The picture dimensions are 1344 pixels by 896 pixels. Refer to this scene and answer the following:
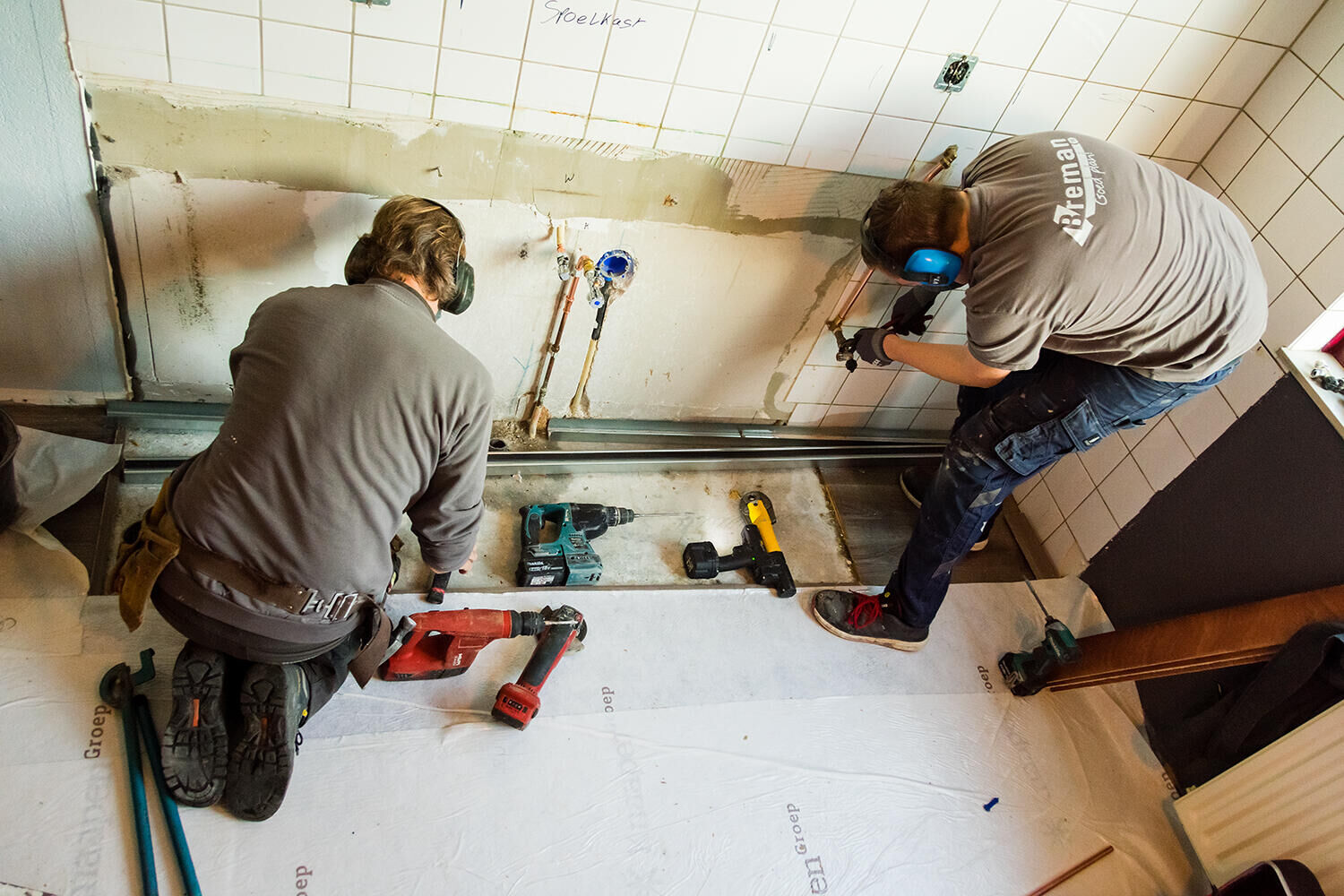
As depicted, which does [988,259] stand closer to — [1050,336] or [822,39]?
[1050,336]

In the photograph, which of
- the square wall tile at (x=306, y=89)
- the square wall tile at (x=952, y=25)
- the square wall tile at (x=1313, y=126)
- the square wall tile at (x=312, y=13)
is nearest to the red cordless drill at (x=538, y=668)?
the square wall tile at (x=306, y=89)

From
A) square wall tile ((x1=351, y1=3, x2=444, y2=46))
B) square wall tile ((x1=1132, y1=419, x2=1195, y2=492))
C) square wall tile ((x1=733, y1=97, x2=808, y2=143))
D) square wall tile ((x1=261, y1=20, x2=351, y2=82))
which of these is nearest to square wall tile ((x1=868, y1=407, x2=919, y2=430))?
square wall tile ((x1=1132, y1=419, x2=1195, y2=492))

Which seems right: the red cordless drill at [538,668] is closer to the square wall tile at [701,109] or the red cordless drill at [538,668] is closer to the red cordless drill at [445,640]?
the red cordless drill at [445,640]

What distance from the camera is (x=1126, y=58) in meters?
2.11

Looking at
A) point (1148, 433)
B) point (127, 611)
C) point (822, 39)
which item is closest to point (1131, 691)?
point (1148, 433)

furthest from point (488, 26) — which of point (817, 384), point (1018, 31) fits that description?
point (817, 384)

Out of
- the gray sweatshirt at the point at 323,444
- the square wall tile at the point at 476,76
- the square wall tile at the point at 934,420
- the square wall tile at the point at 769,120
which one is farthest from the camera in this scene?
the square wall tile at the point at 934,420

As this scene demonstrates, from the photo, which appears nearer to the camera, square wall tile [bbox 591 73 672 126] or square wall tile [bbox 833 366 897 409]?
square wall tile [bbox 591 73 672 126]

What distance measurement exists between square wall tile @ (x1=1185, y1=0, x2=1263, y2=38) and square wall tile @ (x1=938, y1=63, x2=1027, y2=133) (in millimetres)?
432

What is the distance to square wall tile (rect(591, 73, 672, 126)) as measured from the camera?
193 cm

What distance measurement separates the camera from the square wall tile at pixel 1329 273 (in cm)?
208

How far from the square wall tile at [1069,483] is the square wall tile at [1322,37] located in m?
1.21

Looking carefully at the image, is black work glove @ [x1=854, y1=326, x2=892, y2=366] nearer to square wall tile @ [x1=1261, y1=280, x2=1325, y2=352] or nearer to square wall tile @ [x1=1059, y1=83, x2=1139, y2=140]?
square wall tile @ [x1=1059, y1=83, x2=1139, y2=140]

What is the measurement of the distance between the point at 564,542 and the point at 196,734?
0.95 m
